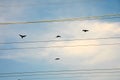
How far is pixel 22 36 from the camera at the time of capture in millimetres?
29484

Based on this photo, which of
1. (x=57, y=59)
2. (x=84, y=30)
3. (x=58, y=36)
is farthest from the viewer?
(x=57, y=59)

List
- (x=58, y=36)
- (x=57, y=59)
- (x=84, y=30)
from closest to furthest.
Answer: (x=84, y=30)
(x=58, y=36)
(x=57, y=59)

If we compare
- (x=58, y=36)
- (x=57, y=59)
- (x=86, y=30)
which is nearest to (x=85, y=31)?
(x=86, y=30)

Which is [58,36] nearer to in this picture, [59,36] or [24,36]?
[59,36]

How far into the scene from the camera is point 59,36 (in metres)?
30.7

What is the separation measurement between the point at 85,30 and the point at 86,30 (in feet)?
0.84

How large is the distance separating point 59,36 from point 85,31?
291 centimetres

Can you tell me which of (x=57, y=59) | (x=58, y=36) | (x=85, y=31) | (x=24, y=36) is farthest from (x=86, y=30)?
(x=57, y=59)

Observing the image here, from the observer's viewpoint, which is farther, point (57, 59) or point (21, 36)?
point (57, 59)

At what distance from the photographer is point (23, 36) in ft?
96.9

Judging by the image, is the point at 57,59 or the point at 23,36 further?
the point at 57,59

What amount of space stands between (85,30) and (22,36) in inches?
220

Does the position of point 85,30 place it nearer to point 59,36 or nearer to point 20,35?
point 59,36

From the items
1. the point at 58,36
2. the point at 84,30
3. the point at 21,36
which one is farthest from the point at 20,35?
the point at 84,30
